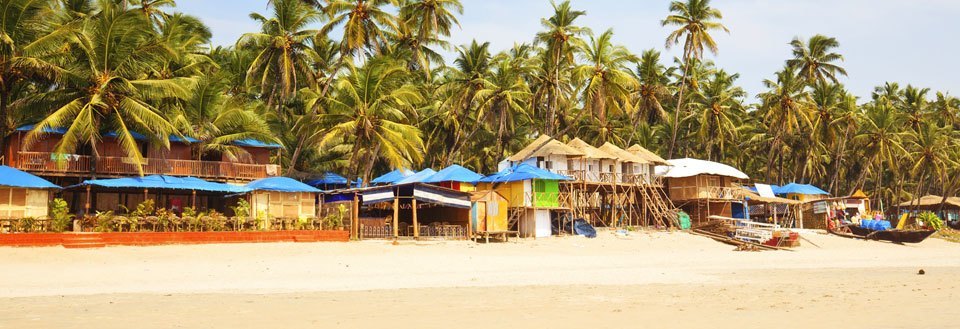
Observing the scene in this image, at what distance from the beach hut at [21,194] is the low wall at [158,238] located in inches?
172

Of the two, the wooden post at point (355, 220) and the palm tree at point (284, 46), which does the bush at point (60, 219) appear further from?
the palm tree at point (284, 46)

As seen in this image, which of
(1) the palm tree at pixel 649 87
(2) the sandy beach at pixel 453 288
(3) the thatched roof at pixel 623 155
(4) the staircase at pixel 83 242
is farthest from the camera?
(1) the palm tree at pixel 649 87

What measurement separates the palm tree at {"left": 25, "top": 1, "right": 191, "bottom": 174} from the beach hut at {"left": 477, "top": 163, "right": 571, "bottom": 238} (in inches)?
549

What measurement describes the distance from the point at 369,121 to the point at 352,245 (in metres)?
7.80

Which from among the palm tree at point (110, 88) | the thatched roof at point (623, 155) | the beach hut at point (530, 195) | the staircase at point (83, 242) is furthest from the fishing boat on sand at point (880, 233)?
the staircase at point (83, 242)

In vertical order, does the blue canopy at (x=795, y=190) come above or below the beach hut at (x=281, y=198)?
above

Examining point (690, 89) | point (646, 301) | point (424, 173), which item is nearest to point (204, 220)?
point (424, 173)

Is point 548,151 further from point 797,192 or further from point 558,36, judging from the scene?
point 797,192

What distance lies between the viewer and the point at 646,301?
13.6 metres

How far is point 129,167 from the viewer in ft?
106

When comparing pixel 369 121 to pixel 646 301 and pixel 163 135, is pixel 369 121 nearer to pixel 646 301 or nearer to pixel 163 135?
pixel 163 135

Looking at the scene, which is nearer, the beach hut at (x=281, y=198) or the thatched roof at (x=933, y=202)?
the beach hut at (x=281, y=198)

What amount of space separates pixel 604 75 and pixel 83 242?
2833 centimetres

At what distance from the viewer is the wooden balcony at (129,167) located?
30.8 metres
